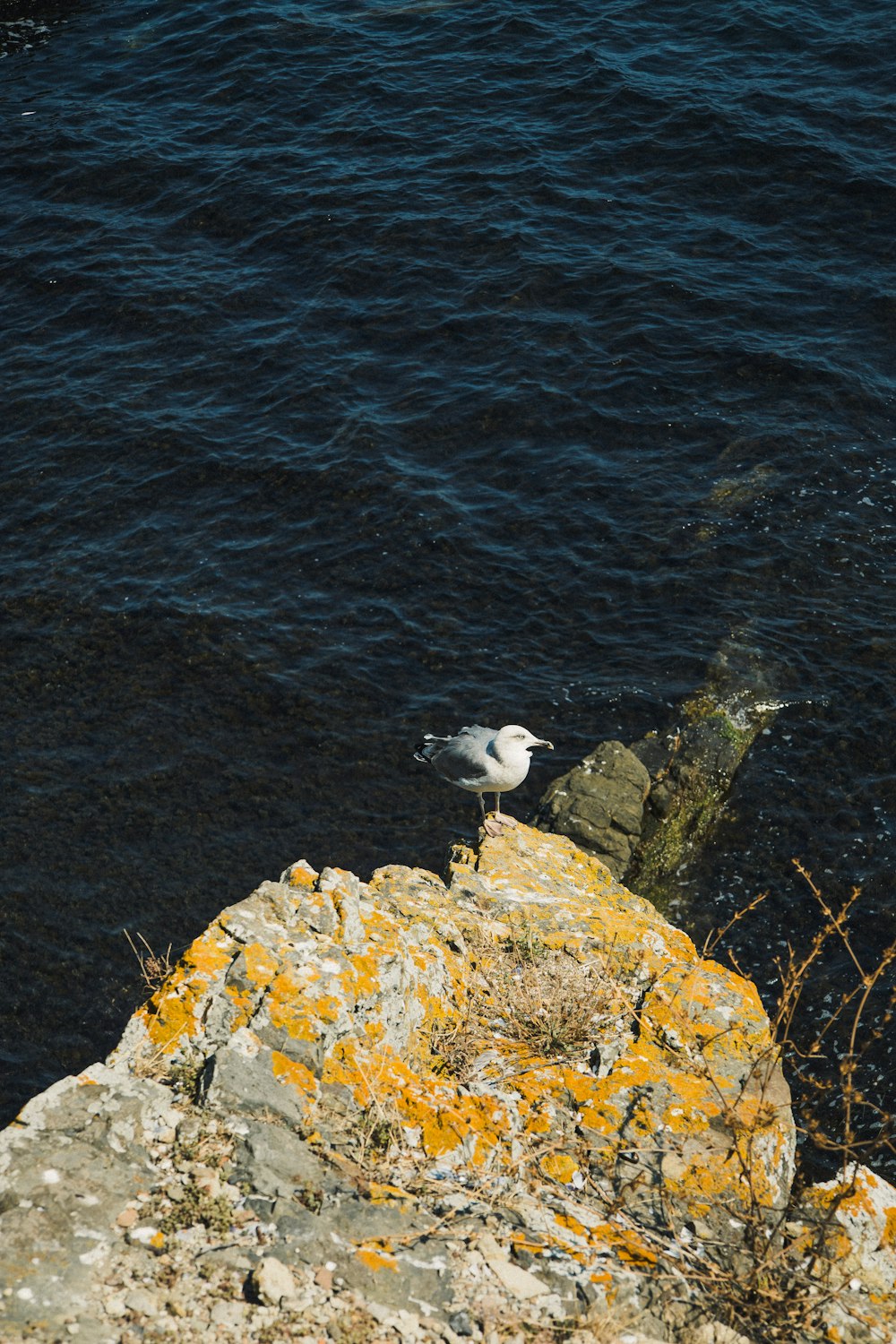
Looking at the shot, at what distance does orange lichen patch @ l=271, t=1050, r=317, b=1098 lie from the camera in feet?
19.1

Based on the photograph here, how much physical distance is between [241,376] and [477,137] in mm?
9241

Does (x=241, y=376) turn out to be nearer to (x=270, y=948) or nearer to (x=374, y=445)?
(x=374, y=445)

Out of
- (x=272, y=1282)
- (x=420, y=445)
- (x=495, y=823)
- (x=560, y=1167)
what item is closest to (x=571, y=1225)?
(x=560, y=1167)

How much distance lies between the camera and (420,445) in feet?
60.8

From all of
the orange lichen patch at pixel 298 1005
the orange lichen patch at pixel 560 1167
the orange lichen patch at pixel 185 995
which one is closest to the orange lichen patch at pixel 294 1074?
the orange lichen patch at pixel 298 1005

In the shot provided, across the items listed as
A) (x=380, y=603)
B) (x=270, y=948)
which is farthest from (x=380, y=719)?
(x=270, y=948)

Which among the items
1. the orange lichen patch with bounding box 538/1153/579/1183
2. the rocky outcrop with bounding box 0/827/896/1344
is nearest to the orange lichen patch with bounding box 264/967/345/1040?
the rocky outcrop with bounding box 0/827/896/1344

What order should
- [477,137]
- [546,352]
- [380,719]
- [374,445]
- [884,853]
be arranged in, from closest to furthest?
[884,853] < [380,719] < [374,445] < [546,352] < [477,137]

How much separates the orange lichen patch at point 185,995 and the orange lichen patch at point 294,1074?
0.48 m

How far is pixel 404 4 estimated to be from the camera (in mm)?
30250

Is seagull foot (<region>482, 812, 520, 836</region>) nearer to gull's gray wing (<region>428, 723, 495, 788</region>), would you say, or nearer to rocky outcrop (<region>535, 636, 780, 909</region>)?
gull's gray wing (<region>428, 723, 495, 788</region>)

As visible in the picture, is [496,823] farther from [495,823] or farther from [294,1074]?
[294,1074]

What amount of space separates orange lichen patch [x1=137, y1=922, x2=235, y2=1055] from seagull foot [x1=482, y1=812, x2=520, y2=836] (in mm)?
3458

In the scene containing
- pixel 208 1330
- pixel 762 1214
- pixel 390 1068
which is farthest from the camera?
pixel 390 1068
